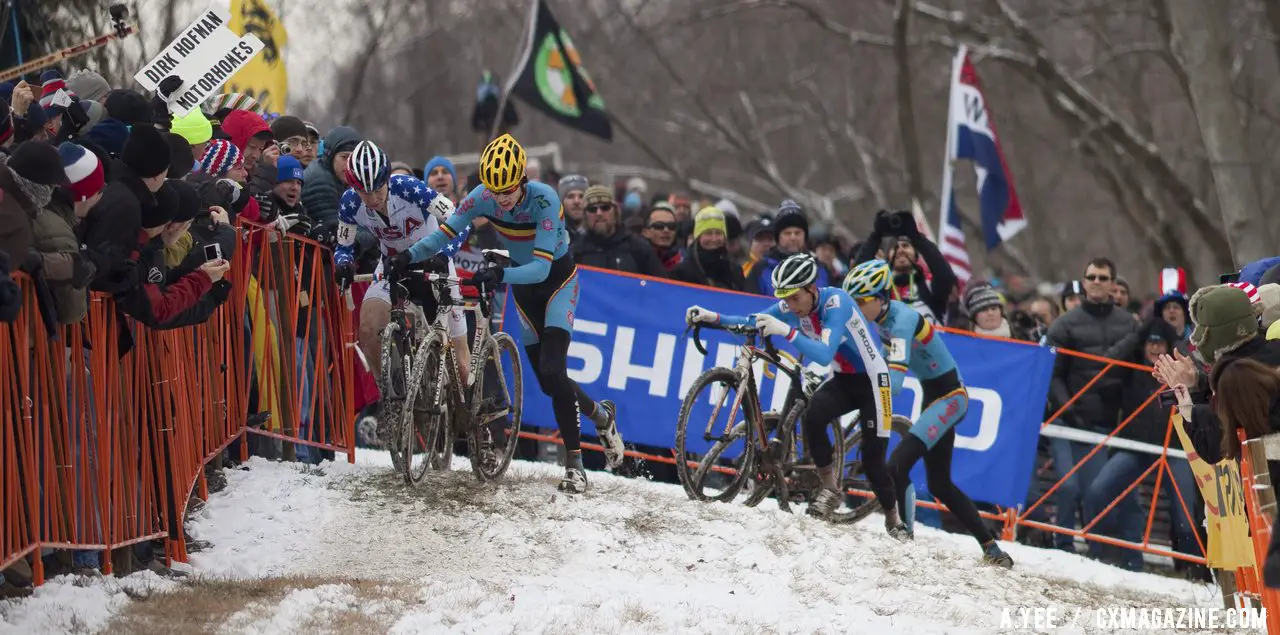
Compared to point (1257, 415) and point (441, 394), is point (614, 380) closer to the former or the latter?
point (441, 394)

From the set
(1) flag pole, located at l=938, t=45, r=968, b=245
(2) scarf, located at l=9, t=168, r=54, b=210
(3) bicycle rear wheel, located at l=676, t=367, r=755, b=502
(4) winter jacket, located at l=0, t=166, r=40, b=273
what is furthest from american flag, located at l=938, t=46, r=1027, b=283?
(4) winter jacket, located at l=0, t=166, r=40, b=273

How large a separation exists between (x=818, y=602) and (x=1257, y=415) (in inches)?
99.8

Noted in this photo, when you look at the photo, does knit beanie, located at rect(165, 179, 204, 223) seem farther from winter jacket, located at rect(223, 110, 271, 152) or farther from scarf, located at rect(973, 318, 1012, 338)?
scarf, located at rect(973, 318, 1012, 338)

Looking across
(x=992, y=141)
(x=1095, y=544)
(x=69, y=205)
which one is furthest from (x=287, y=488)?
(x=992, y=141)

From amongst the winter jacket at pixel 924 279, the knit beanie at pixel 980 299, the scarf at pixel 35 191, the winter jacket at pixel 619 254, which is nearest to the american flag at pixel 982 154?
the knit beanie at pixel 980 299

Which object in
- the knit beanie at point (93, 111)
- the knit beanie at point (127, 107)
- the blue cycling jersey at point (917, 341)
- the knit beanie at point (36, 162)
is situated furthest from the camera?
the blue cycling jersey at point (917, 341)

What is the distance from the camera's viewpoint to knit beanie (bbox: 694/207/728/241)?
14297 millimetres

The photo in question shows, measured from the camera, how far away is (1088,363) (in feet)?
46.0

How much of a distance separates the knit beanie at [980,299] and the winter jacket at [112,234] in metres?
Result: 8.62

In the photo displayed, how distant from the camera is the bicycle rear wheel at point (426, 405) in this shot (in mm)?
10094

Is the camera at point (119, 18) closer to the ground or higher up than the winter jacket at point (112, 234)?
higher up

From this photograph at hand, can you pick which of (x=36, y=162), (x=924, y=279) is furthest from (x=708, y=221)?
(x=36, y=162)

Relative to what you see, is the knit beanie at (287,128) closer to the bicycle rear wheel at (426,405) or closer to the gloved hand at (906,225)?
the bicycle rear wheel at (426,405)

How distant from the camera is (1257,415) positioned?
755cm
